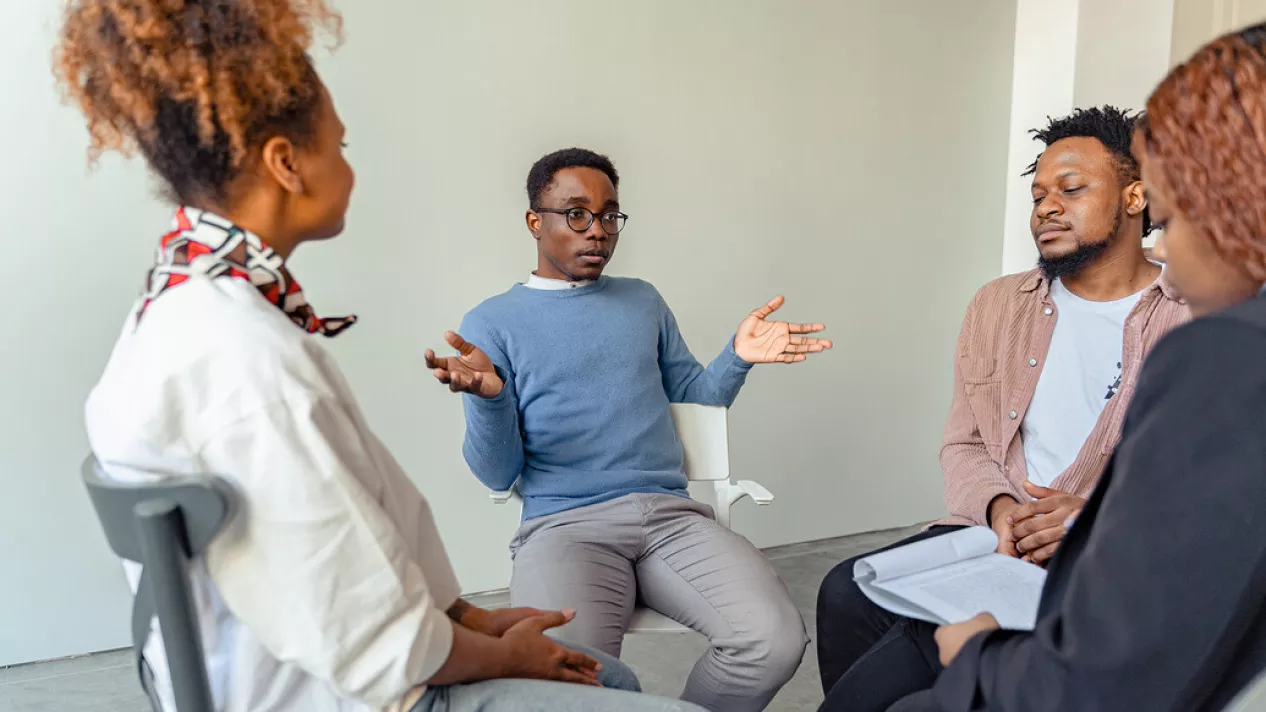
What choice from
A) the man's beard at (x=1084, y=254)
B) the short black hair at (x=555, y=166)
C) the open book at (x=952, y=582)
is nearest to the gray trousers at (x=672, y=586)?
the open book at (x=952, y=582)

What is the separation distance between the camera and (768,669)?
65.4 inches

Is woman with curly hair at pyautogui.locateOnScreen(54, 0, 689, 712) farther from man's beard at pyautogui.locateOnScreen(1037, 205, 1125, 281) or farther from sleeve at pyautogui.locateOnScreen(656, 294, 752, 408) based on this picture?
man's beard at pyautogui.locateOnScreen(1037, 205, 1125, 281)

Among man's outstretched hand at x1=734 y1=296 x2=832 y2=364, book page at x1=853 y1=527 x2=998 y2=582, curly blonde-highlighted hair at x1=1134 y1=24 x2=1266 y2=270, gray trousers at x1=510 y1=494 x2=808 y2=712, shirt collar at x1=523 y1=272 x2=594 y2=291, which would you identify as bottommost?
gray trousers at x1=510 y1=494 x2=808 y2=712

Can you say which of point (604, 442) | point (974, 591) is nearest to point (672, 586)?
point (604, 442)

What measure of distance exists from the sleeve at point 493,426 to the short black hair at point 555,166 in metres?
0.36

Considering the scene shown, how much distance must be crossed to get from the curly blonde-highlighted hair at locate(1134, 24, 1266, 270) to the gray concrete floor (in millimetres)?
1724

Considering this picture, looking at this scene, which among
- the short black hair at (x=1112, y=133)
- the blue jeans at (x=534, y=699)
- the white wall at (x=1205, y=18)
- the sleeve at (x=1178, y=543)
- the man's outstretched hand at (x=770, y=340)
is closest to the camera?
the sleeve at (x=1178, y=543)

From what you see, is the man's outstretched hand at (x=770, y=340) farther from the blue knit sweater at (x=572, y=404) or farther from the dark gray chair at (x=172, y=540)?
the dark gray chair at (x=172, y=540)

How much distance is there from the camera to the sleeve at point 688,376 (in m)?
2.11

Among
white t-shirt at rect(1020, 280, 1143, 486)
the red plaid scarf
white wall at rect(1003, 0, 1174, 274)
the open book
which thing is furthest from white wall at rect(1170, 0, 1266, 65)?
the red plaid scarf

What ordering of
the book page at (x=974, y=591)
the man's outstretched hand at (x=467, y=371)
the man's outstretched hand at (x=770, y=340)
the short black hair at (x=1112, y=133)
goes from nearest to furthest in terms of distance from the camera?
the book page at (x=974, y=591) → the man's outstretched hand at (x=467, y=371) → the short black hair at (x=1112, y=133) → the man's outstretched hand at (x=770, y=340)

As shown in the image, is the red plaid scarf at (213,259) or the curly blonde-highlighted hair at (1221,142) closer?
the curly blonde-highlighted hair at (1221,142)

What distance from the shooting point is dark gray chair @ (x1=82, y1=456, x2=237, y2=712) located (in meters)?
0.78

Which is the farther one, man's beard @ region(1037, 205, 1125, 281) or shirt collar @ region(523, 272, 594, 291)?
shirt collar @ region(523, 272, 594, 291)
